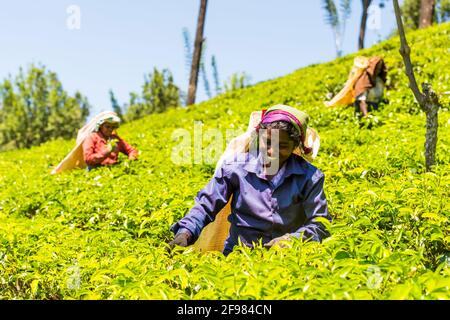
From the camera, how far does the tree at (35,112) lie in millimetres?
51000

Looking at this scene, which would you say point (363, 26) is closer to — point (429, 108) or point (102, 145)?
point (102, 145)

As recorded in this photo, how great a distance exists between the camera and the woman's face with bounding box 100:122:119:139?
27.7 ft

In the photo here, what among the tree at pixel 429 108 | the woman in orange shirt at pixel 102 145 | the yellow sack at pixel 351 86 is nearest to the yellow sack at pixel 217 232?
the tree at pixel 429 108

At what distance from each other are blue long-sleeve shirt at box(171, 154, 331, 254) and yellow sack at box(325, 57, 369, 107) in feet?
22.4

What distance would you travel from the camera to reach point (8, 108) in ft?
172

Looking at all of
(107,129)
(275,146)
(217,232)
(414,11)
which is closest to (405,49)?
(275,146)

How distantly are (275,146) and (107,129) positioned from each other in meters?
5.45

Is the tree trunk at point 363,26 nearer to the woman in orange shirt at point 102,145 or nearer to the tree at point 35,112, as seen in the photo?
the woman in orange shirt at point 102,145

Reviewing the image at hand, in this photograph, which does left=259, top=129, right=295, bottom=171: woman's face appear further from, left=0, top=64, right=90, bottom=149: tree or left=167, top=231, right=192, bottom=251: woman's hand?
left=0, top=64, right=90, bottom=149: tree

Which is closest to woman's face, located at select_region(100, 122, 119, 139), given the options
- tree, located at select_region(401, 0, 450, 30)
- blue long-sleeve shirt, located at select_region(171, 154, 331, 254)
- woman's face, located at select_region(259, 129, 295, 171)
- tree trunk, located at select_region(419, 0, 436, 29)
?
blue long-sleeve shirt, located at select_region(171, 154, 331, 254)

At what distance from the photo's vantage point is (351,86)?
10.4 m

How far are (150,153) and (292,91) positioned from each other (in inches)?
220
